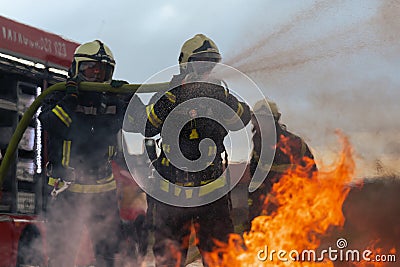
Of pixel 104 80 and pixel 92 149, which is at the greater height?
pixel 104 80

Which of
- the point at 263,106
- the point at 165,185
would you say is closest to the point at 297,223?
the point at 263,106

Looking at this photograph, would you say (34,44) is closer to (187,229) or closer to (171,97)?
(171,97)

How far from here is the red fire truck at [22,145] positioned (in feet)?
22.8

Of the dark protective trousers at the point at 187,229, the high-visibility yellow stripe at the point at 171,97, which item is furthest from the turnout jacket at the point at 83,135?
the dark protective trousers at the point at 187,229

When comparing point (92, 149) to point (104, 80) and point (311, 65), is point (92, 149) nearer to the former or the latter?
point (104, 80)

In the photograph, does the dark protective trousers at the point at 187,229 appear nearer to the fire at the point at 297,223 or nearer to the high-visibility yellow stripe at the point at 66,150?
A: the fire at the point at 297,223

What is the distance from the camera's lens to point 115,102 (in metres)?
6.38

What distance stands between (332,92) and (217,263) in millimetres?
1795

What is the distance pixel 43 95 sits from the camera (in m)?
6.53

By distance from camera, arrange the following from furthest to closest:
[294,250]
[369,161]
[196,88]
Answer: [369,161], [294,250], [196,88]

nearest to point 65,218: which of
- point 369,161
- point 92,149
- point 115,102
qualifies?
point 92,149

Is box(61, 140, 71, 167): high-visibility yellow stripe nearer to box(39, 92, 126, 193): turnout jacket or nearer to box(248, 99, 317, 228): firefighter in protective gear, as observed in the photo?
box(39, 92, 126, 193): turnout jacket

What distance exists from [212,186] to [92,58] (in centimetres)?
147

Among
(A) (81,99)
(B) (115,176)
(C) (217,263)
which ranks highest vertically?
(A) (81,99)
